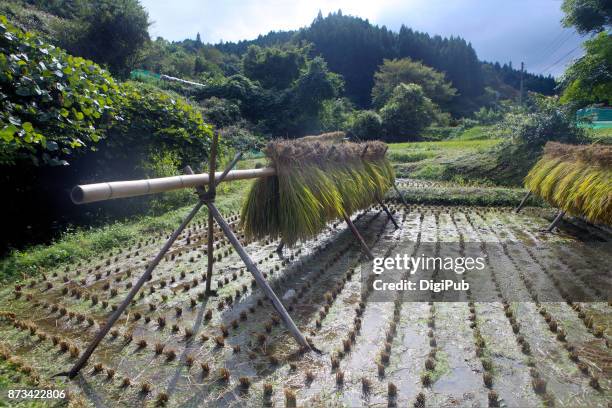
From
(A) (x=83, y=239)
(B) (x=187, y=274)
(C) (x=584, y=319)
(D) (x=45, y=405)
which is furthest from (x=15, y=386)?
(C) (x=584, y=319)

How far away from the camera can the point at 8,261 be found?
16.7 feet

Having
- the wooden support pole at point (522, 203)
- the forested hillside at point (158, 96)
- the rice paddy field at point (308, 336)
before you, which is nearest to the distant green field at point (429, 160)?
the forested hillside at point (158, 96)

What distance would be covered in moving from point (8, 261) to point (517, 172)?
13.7 metres

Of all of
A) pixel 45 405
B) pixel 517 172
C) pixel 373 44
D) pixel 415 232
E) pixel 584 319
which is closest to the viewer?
pixel 45 405

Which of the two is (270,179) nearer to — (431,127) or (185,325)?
(185,325)

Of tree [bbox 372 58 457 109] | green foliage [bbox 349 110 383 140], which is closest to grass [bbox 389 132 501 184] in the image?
green foliage [bbox 349 110 383 140]

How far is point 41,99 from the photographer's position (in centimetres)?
577

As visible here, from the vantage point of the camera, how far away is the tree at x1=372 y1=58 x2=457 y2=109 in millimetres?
40906

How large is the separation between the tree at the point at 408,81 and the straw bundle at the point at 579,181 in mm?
34037

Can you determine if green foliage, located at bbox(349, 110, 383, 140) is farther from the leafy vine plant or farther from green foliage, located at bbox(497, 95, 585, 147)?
the leafy vine plant

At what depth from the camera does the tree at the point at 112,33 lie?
2048cm

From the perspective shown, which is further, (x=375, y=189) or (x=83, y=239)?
(x=375, y=189)

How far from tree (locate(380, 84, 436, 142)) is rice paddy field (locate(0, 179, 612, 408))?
81.3ft

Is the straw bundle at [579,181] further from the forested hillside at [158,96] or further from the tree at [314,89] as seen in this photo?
the tree at [314,89]
